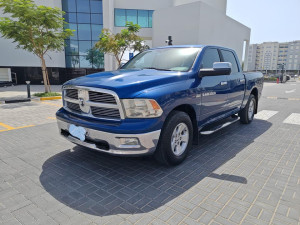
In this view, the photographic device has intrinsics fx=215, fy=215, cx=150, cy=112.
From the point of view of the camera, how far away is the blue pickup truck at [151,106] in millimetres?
2936

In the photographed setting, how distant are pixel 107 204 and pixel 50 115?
6.37 metres

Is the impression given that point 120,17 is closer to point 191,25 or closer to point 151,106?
point 191,25

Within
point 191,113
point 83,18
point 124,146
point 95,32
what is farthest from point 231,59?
point 83,18

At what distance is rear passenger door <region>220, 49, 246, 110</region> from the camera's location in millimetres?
4959

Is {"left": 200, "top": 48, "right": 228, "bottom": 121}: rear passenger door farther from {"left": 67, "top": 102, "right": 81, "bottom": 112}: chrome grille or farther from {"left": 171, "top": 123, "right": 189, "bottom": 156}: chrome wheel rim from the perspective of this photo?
{"left": 67, "top": 102, "right": 81, "bottom": 112}: chrome grille

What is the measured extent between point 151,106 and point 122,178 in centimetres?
119

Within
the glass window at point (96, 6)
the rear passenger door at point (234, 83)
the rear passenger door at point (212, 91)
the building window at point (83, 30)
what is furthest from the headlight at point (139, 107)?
the glass window at point (96, 6)

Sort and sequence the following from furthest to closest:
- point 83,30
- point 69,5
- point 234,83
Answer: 1. point 83,30
2. point 69,5
3. point 234,83

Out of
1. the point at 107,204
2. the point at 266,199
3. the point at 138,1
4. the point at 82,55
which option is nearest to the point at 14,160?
the point at 107,204

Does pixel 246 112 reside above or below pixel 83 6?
below

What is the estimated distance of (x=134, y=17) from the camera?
96.7ft

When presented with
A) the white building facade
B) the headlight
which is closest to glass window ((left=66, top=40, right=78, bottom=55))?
the white building facade

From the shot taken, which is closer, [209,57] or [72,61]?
[209,57]

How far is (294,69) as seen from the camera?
440 feet
